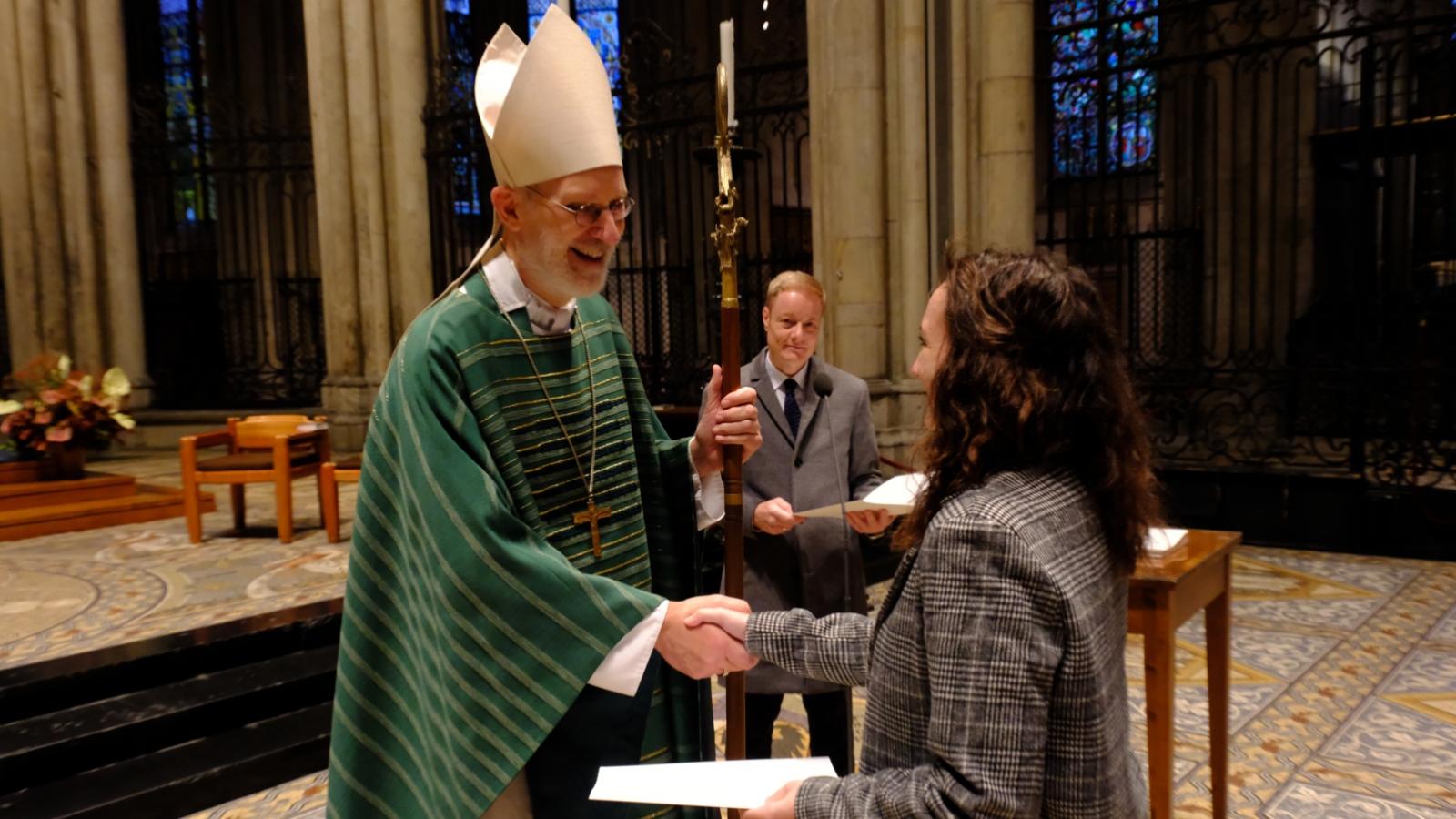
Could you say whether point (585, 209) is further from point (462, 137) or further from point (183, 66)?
point (183, 66)

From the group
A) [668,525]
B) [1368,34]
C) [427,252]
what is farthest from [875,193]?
[668,525]

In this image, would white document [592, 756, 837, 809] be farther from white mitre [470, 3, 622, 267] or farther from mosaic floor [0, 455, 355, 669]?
mosaic floor [0, 455, 355, 669]

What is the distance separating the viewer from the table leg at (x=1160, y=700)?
2406 millimetres

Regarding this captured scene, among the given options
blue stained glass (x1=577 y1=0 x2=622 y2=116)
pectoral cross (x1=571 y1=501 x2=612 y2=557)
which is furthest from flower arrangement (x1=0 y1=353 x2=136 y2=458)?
blue stained glass (x1=577 y1=0 x2=622 y2=116)

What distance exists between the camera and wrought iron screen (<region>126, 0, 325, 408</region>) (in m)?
12.0

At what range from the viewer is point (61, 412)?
7.70 m

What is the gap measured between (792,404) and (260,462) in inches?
188

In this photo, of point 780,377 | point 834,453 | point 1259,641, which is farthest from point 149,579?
point 1259,641

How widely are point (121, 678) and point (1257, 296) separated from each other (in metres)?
9.89

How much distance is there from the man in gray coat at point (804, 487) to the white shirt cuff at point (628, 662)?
1.21 m

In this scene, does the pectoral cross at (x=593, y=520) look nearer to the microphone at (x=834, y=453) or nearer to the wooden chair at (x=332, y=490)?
the microphone at (x=834, y=453)

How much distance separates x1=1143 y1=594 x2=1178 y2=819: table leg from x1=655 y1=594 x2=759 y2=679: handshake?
1075mm

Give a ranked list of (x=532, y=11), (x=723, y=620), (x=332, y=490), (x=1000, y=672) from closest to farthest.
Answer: (x=1000, y=672) < (x=723, y=620) < (x=332, y=490) < (x=532, y=11)

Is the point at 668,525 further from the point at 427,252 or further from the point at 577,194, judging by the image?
the point at 427,252
